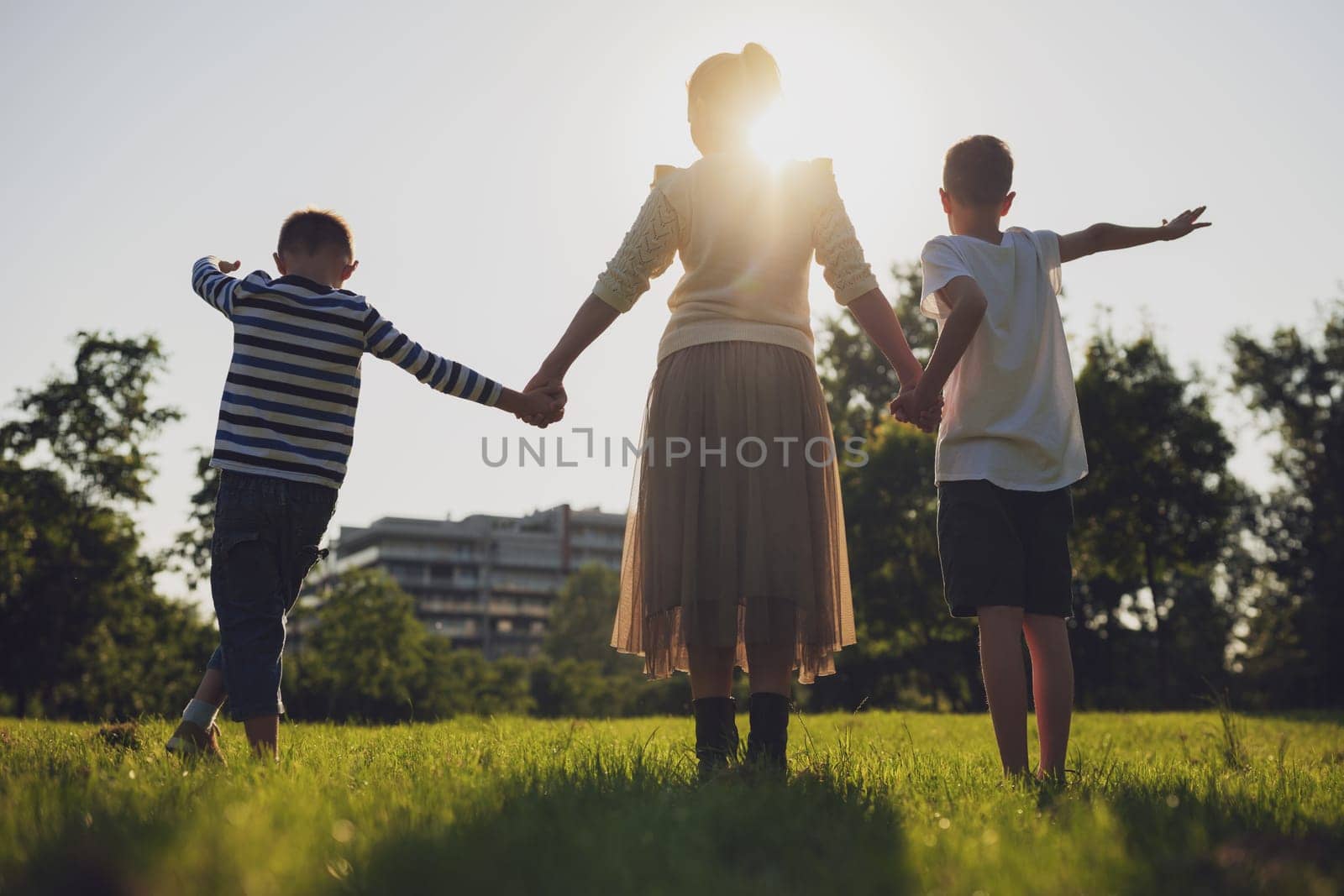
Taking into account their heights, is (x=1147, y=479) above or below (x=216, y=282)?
above

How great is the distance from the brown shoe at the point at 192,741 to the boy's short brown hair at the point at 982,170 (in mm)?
3697

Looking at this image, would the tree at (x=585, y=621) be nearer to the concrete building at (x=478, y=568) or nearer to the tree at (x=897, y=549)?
the concrete building at (x=478, y=568)

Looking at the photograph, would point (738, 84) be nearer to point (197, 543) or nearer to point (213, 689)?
point (213, 689)

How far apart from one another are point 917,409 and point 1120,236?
1410 millimetres

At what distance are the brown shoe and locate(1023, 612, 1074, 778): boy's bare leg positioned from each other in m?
3.08

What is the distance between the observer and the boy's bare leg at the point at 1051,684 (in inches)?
162

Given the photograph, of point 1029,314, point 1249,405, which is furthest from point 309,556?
point 1249,405

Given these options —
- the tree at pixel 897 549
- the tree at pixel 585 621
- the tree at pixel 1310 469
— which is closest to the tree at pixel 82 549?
the tree at pixel 897 549

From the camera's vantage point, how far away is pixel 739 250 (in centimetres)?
420

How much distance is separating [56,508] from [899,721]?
25331mm

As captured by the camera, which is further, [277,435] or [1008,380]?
[1008,380]

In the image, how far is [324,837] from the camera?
242 cm

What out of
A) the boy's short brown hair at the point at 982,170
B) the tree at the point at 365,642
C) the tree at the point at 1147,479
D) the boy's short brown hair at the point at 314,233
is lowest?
the tree at the point at 365,642

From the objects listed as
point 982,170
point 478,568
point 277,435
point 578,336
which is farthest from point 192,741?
point 478,568
